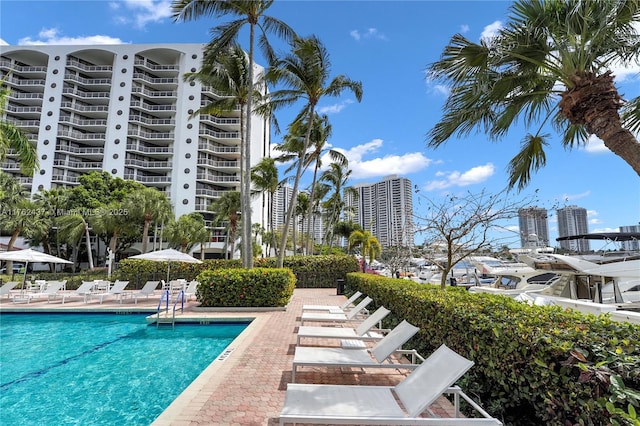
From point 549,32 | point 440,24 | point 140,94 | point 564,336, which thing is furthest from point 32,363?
point 140,94

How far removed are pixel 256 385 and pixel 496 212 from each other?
6320 millimetres

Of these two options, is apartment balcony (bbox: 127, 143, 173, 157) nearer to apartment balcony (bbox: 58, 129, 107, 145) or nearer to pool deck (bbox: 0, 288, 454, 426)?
apartment balcony (bbox: 58, 129, 107, 145)

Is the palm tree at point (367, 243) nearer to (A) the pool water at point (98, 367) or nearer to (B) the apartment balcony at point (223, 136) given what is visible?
(A) the pool water at point (98, 367)

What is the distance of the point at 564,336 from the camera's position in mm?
3014

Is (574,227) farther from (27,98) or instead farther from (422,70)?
(27,98)

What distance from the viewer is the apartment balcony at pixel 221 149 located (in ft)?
157

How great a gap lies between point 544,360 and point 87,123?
190 ft

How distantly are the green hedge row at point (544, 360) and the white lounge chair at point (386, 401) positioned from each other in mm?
454

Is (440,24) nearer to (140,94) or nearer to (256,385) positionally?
(256,385)

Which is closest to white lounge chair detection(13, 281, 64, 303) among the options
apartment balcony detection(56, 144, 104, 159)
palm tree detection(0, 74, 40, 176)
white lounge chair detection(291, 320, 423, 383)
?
palm tree detection(0, 74, 40, 176)

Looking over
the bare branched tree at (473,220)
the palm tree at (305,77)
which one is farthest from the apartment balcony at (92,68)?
the bare branched tree at (473,220)

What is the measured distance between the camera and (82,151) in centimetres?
4766

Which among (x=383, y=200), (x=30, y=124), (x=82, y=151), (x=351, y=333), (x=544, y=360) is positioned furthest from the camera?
(x=82, y=151)

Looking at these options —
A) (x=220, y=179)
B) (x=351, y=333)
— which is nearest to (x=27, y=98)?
(x=220, y=179)
